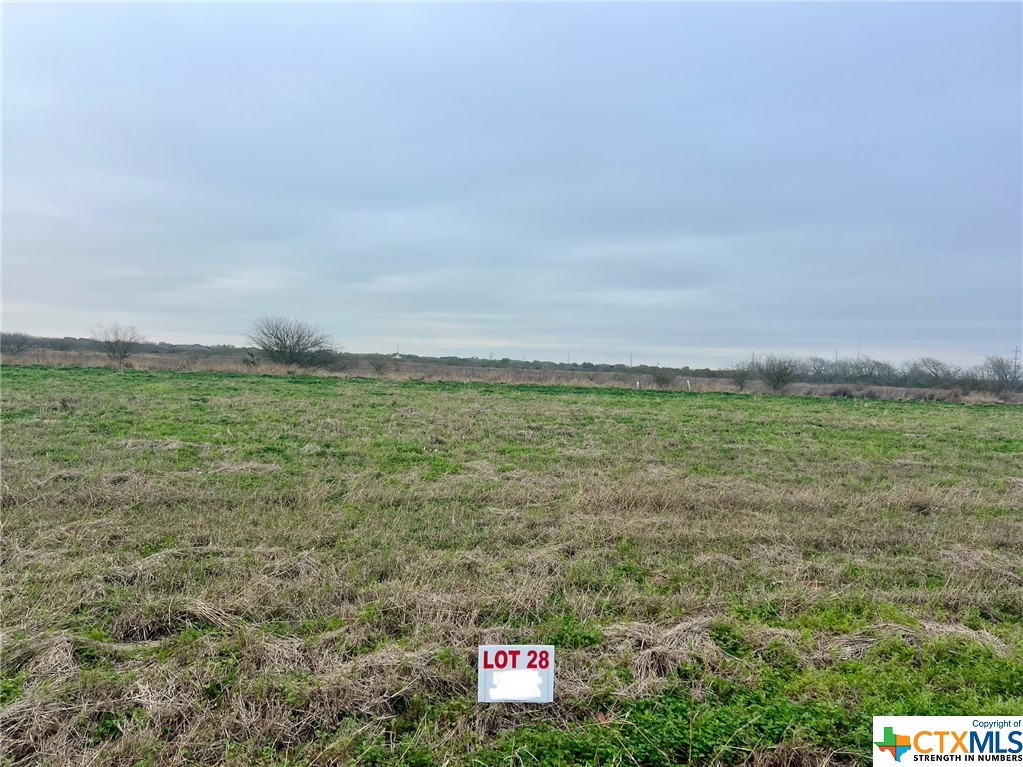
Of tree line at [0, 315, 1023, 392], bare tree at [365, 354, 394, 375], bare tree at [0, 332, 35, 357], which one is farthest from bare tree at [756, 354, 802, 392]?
bare tree at [0, 332, 35, 357]

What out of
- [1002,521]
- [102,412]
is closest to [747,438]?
[1002,521]

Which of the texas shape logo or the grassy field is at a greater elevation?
the grassy field

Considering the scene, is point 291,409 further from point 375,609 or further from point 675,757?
point 675,757

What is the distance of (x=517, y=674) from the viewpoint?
10.3ft

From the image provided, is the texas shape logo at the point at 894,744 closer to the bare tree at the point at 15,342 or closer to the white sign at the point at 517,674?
the white sign at the point at 517,674

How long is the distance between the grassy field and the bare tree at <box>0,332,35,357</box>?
36042 mm

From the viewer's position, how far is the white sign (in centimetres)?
311

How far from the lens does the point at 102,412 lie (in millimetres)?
13492

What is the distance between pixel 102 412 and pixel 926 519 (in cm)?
1621

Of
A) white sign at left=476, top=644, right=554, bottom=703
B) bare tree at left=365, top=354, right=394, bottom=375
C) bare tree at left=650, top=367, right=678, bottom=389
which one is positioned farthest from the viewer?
bare tree at left=650, top=367, right=678, bottom=389

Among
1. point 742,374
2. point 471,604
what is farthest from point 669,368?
point 471,604

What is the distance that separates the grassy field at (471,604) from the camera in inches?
125

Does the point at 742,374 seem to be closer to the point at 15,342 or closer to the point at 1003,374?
the point at 1003,374

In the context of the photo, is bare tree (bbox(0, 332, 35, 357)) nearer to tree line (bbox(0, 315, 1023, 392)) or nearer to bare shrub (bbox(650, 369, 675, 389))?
tree line (bbox(0, 315, 1023, 392))
